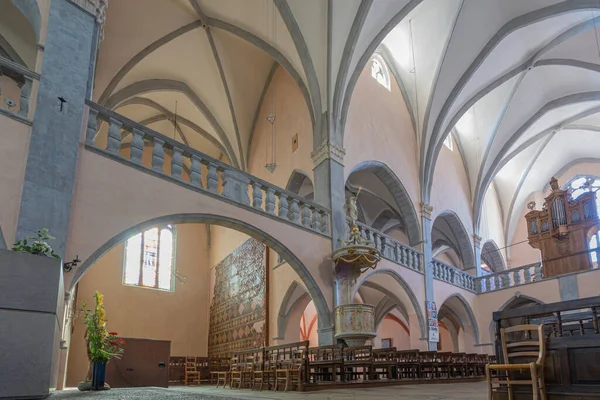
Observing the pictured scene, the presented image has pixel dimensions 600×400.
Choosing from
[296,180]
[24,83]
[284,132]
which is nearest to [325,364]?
[24,83]

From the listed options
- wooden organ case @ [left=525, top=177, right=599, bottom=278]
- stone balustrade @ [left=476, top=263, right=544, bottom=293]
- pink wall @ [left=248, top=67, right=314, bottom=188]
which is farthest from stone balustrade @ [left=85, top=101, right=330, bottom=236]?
wooden organ case @ [left=525, top=177, right=599, bottom=278]

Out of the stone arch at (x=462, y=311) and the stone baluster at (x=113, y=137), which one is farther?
the stone arch at (x=462, y=311)

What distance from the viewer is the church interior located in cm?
688

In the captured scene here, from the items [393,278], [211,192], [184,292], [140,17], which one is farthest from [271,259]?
[140,17]

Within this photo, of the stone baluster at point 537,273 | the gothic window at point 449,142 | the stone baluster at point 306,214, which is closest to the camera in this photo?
the stone baluster at point 306,214

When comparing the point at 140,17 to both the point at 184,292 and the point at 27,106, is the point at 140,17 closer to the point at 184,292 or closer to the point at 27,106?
the point at 27,106

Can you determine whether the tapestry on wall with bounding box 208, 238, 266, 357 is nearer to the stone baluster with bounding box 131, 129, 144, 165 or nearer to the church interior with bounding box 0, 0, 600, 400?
the church interior with bounding box 0, 0, 600, 400

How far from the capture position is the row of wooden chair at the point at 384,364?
30.7 ft

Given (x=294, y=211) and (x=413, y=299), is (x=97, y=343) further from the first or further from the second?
(x=413, y=299)

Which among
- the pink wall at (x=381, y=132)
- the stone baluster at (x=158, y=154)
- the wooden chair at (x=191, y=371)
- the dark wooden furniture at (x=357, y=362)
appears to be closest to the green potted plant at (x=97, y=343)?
the stone baluster at (x=158, y=154)

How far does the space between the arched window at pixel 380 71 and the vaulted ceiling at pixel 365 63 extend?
0.29 m

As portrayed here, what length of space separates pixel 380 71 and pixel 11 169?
487 inches

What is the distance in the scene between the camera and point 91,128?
7.91 metres

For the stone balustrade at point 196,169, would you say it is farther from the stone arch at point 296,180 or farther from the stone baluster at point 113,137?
the stone arch at point 296,180
